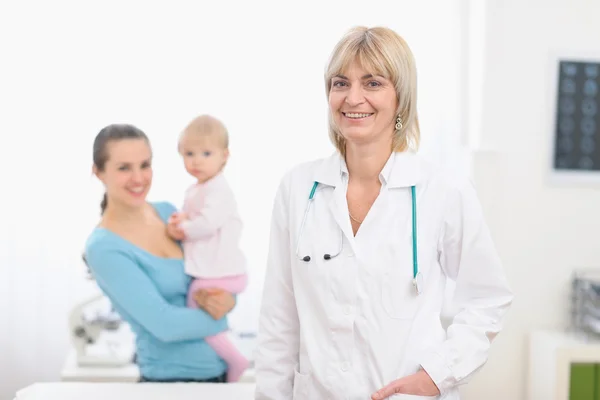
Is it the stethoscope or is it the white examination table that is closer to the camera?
the stethoscope

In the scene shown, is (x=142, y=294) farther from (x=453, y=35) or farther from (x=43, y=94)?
(x=453, y=35)

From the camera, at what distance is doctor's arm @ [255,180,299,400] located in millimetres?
1620

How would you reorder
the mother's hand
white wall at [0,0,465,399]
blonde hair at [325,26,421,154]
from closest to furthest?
blonde hair at [325,26,421,154] < the mother's hand < white wall at [0,0,465,399]

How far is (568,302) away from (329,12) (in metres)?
1.65

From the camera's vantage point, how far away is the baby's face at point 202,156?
2320mm

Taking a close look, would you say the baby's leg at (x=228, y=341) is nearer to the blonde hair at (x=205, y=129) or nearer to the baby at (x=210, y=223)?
the baby at (x=210, y=223)

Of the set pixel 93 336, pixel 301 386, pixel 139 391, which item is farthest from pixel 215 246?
pixel 301 386

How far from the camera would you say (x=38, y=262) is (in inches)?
118

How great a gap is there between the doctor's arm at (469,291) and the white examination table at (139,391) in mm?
733

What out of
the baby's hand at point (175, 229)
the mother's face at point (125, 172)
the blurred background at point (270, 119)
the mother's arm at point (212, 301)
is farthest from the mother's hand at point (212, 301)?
the blurred background at point (270, 119)

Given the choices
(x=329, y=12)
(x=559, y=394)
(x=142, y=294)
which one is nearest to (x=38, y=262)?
(x=142, y=294)

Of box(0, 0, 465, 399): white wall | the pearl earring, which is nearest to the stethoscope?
the pearl earring

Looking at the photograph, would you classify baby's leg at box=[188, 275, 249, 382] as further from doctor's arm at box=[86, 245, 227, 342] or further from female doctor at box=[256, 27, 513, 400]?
female doctor at box=[256, 27, 513, 400]

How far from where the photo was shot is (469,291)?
62.7 inches
